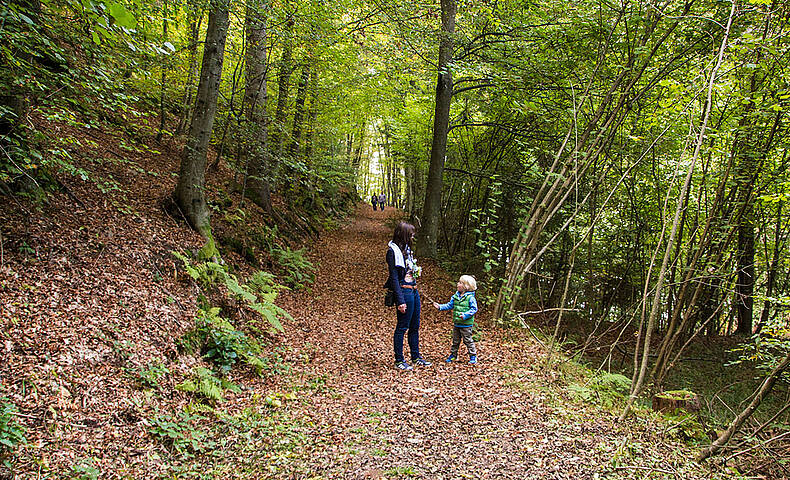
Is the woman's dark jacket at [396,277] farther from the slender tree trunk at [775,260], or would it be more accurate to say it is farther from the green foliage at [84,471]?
the slender tree trunk at [775,260]

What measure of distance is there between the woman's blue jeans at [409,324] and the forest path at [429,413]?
327 millimetres

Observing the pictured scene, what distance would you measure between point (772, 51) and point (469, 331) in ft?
16.4

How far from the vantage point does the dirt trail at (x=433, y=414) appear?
372cm

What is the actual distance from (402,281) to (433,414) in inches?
68.9

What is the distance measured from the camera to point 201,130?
23.1 ft

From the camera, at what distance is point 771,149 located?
18.3 ft

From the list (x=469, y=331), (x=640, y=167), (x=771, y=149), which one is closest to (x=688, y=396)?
(x=469, y=331)

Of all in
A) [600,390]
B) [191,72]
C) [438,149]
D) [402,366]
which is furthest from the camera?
[438,149]

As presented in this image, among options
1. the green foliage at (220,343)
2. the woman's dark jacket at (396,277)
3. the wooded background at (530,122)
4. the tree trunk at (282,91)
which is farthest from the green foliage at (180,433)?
the tree trunk at (282,91)

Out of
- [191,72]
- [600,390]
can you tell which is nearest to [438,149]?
[191,72]

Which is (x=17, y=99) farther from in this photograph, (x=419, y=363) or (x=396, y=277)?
(x=419, y=363)

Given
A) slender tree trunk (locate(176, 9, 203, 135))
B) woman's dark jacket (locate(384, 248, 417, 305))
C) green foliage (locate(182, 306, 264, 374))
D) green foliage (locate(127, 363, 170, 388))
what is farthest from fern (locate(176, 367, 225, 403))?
slender tree trunk (locate(176, 9, 203, 135))

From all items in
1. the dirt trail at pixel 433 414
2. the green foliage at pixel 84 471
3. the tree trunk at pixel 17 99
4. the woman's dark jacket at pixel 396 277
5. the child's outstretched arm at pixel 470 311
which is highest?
the tree trunk at pixel 17 99

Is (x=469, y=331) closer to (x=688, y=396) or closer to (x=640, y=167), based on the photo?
(x=688, y=396)
